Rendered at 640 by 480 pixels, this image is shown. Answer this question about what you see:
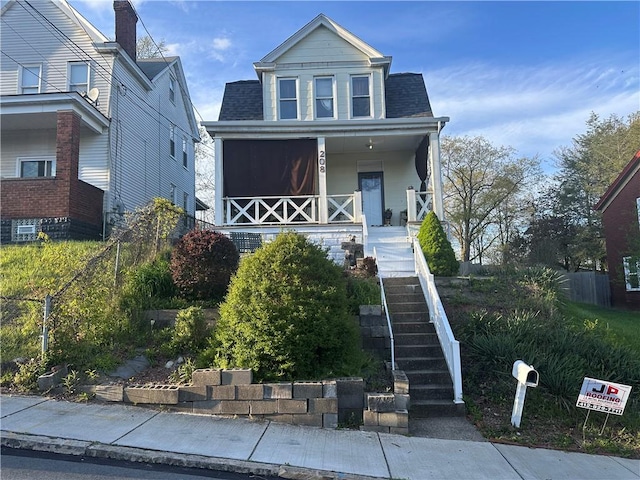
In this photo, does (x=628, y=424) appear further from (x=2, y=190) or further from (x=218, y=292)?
(x=2, y=190)

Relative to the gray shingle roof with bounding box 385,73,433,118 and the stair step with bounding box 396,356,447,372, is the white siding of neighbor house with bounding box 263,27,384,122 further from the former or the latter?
the stair step with bounding box 396,356,447,372

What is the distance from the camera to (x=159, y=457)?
14.5 feet

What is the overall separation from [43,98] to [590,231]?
2696 cm

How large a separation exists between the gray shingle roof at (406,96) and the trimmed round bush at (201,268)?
9371 millimetres

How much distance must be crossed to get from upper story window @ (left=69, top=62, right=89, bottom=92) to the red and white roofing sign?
57.1 feet

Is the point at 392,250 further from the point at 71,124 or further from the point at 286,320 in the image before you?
the point at 71,124

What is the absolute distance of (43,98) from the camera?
13672mm

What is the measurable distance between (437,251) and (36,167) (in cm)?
1410

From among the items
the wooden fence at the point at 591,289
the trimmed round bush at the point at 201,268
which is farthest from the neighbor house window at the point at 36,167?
the wooden fence at the point at 591,289

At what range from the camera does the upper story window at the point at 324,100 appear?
15594 millimetres

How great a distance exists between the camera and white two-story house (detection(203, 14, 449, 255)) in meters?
13.8

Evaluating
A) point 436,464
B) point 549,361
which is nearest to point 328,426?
point 436,464

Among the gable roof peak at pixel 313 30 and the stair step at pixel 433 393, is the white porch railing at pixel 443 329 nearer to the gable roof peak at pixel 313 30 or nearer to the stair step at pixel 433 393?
the stair step at pixel 433 393

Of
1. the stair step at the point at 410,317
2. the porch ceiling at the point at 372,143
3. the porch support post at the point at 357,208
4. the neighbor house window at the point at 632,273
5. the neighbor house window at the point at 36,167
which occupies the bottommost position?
the stair step at the point at 410,317
